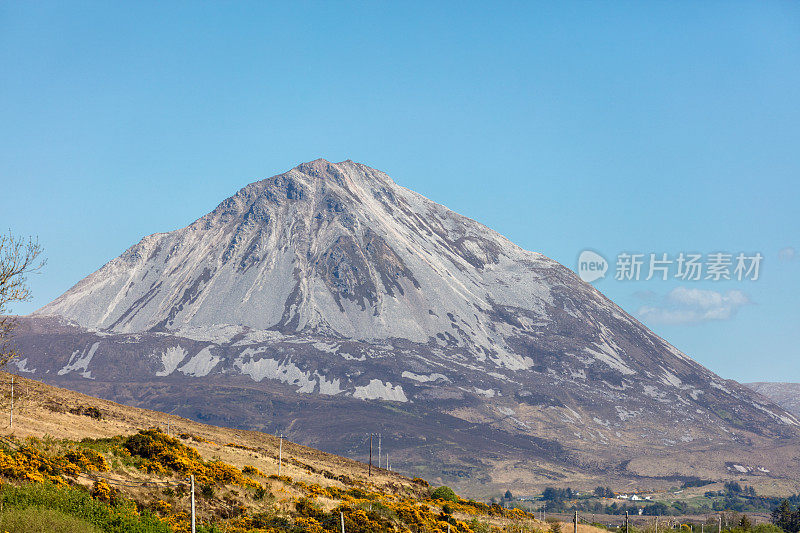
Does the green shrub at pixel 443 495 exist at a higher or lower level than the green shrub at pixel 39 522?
lower

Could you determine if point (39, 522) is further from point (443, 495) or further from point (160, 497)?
point (443, 495)

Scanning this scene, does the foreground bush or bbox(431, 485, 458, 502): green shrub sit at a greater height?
the foreground bush

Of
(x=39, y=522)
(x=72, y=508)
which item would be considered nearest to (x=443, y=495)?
(x=72, y=508)

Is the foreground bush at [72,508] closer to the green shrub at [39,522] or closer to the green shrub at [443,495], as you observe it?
the green shrub at [39,522]

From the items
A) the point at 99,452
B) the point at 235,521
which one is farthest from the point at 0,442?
the point at 235,521

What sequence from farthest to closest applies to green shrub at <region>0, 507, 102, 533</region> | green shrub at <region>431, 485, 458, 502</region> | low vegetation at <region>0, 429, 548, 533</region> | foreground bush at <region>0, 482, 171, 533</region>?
green shrub at <region>431, 485, 458, 502</region> → low vegetation at <region>0, 429, 548, 533</region> → foreground bush at <region>0, 482, 171, 533</region> → green shrub at <region>0, 507, 102, 533</region>

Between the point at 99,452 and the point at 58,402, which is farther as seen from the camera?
the point at 58,402

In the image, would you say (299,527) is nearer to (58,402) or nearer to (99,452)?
(99,452)

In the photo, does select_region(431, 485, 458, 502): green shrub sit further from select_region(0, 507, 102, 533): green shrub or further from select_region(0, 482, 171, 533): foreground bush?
select_region(0, 507, 102, 533): green shrub

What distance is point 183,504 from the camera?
46188 millimetres

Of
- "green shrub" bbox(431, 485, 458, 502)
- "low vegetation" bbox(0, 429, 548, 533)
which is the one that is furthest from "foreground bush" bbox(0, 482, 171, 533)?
"green shrub" bbox(431, 485, 458, 502)

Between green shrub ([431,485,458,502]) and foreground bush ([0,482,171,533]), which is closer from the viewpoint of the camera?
foreground bush ([0,482,171,533])

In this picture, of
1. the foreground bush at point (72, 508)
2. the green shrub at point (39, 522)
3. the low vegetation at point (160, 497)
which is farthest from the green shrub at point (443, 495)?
the green shrub at point (39, 522)

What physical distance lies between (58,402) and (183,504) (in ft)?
112
